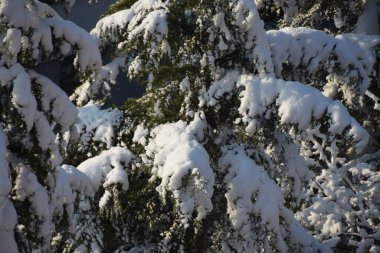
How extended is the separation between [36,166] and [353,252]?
542 centimetres

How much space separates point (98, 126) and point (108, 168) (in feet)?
1.92

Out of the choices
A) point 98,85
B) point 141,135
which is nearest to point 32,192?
point 141,135

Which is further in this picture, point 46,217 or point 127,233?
point 127,233

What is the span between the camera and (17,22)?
325cm

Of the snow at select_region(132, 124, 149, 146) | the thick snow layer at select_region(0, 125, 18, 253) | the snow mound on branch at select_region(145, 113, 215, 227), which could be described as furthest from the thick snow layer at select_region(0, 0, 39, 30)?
the snow at select_region(132, 124, 149, 146)

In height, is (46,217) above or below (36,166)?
below

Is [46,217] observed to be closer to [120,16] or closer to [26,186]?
[26,186]

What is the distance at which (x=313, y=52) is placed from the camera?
15.3ft

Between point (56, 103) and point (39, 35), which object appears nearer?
point (39, 35)

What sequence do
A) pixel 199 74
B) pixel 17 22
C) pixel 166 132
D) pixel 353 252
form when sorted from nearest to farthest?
pixel 17 22
pixel 166 132
pixel 199 74
pixel 353 252

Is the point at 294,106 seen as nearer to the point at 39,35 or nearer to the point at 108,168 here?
the point at 108,168

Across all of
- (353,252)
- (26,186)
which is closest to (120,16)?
(26,186)

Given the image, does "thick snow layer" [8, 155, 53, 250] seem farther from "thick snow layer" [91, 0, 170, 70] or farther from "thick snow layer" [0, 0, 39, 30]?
"thick snow layer" [91, 0, 170, 70]

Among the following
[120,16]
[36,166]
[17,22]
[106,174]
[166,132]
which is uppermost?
[17,22]
